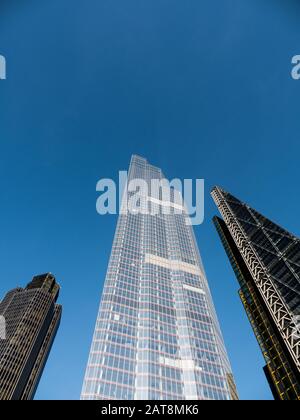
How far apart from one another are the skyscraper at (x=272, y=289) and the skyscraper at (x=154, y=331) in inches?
690

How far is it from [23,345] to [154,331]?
105938 millimetres

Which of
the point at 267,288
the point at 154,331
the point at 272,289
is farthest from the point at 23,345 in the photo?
the point at 272,289

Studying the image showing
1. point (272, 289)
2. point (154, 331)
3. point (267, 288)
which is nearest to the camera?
point (272, 289)

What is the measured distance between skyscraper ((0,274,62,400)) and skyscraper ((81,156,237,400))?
85334 millimetres

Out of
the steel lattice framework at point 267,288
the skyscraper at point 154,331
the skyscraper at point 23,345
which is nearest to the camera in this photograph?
the steel lattice framework at point 267,288

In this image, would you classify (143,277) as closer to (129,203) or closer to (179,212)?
(129,203)

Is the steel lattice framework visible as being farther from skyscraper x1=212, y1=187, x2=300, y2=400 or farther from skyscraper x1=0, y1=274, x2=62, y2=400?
skyscraper x1=0, y1=274, x2=62, y2=400

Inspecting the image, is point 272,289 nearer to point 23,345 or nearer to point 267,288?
point 267,288

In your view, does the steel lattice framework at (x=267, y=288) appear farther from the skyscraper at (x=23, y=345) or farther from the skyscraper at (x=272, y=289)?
the skyscraper at (x=23, y=345)

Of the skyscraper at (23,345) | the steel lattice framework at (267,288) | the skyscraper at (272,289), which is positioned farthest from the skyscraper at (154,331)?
the skyscraper at (23,345)

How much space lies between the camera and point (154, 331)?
9862cm

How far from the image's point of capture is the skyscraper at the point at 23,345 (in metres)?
155

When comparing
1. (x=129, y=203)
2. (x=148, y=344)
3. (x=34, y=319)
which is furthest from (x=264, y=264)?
(x=34, y=319)

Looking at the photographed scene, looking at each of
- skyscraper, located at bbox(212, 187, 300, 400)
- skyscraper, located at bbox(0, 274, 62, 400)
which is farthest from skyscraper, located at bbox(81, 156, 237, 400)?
skyscraper, located at bbox(0, 274, 62, 400)
